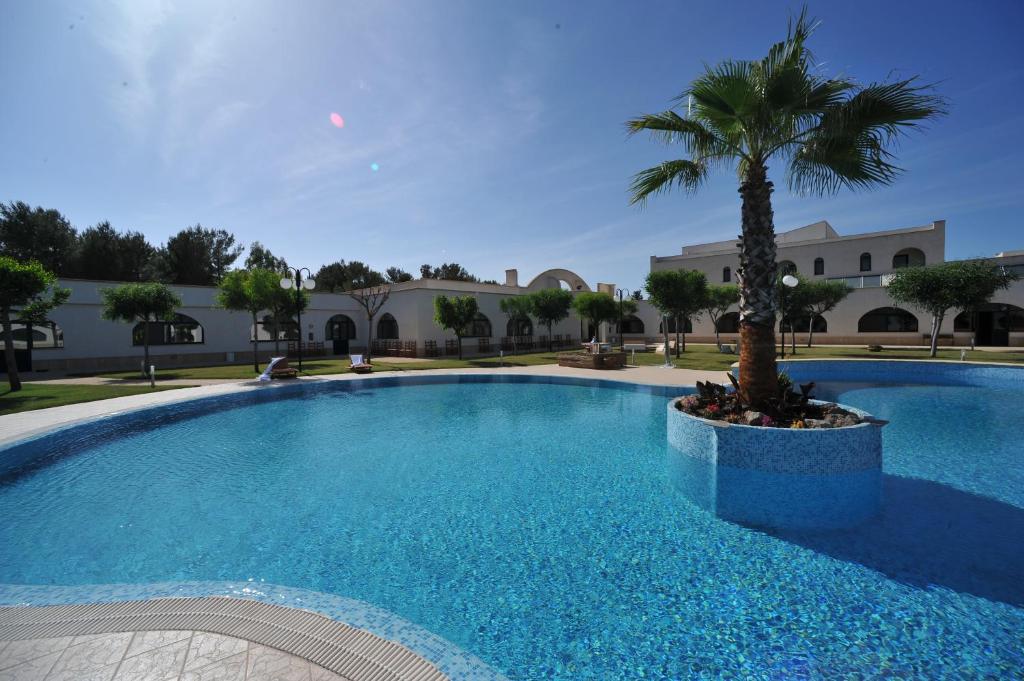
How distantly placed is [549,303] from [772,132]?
21.0 metres

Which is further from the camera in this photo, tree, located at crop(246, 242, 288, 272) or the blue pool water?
tree, located at crop(246, 242, 288, 272)

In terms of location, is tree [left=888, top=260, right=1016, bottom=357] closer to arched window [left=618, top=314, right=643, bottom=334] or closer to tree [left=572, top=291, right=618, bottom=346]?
tree [left=572, top=291, right=618, bottom=346]

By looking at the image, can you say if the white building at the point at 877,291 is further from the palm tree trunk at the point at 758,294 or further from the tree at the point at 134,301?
the tree at the point at 134,301

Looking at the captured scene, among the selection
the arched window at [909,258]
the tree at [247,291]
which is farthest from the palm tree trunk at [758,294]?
the arched window at [909,258]

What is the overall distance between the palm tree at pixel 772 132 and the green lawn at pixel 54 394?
50.2 feet

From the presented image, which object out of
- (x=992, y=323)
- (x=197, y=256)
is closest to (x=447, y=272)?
(x=197, y=256)

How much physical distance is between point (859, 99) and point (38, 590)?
10189 millimetres

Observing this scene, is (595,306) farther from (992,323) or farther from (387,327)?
(992,323)

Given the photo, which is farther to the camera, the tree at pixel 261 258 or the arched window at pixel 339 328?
the tree at pixel 261 258

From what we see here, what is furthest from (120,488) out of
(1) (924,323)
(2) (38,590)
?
(1) (924,323)

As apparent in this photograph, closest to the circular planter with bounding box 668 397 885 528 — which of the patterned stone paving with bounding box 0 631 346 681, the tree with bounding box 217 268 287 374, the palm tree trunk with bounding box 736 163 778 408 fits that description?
the palm tree trunk with bounding box 736 163 778 408

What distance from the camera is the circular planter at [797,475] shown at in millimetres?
4898

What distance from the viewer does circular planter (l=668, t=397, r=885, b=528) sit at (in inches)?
193

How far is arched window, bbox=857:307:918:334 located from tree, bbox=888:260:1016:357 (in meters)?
8.43
